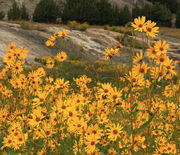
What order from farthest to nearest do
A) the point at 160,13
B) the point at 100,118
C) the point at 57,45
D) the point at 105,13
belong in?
the point at 160,13, the point at 105,13, the point at 57,45, the point at 100,118

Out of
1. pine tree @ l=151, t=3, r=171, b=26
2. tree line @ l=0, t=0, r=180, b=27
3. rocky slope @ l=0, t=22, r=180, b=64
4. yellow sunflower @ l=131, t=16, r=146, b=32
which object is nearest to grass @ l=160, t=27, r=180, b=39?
tree line @ l=0, t=0, r=180, b=27

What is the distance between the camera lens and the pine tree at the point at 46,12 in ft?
118

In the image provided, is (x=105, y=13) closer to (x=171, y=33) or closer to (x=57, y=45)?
(x=171, y=33)

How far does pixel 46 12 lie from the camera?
117 feet

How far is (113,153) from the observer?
2947 millimetres

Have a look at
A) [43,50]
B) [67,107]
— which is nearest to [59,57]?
[67,107]

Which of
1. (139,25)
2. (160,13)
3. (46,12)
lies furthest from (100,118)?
(160,13)

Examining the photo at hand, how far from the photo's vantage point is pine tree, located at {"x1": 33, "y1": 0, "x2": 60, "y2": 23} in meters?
35.9

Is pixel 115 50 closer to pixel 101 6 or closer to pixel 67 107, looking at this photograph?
pixel 67 107

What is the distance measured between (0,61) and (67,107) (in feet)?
41.6

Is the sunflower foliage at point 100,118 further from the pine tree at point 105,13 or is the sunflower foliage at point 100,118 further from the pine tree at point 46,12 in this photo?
the pine tree at point 105,13

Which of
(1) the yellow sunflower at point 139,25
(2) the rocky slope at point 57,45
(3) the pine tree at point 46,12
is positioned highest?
(3) the pine tree at point 46,12

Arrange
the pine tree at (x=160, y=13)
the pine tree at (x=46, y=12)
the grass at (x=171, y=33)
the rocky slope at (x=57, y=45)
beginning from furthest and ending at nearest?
the pine tree at (x=160, y=13), the pine tree at (x=46, y=12), the grass at (x=171, y=33), the rocky slope at (x=57, y=45)

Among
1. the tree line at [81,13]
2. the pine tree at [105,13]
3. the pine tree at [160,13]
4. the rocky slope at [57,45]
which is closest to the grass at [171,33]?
the tree line at [81,13]
